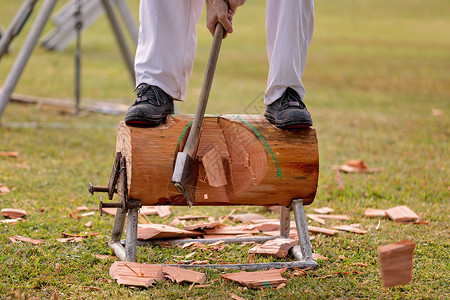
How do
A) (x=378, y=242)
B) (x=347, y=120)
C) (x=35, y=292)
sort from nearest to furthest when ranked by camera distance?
(x=35, y=292)
(x=378, y=242)
(x=347, y=120)

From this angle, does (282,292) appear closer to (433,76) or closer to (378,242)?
(378,242)

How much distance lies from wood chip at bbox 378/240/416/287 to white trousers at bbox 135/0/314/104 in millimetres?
910

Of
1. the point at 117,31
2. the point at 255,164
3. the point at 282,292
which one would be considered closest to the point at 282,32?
the point at 255,164

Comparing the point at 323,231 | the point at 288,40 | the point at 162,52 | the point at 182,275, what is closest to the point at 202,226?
the point at 323,231

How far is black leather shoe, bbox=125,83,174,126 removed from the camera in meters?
2.67

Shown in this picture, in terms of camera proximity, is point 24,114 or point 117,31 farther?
point 24,114

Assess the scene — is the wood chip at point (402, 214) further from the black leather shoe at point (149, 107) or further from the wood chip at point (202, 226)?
the black leather shoe at point (149, 107)

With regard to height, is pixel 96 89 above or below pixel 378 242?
above

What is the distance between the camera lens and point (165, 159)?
2.67 metres

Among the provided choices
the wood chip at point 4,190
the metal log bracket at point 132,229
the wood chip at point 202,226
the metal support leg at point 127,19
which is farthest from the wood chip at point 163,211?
the metal support leg at point 127,19

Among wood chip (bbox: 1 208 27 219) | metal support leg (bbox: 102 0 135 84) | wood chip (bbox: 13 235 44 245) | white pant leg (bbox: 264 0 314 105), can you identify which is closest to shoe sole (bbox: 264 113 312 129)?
white pant leg (bbox: 264 0 314 105)

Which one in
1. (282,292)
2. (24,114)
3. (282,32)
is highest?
(282,32)

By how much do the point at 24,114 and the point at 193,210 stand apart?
121 inches

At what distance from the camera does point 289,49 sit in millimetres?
2799
